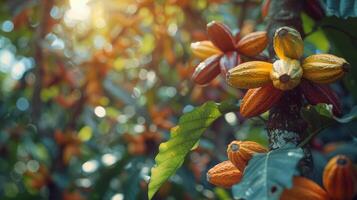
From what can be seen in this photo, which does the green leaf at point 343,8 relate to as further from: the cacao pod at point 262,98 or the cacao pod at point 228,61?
the cacao pod at point 262,98

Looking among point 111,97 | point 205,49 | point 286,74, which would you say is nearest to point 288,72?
point 286,74

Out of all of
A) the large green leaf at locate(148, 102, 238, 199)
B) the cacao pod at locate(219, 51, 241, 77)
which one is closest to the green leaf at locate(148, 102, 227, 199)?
the large green leaf at locate(148, 102, 238, 199)

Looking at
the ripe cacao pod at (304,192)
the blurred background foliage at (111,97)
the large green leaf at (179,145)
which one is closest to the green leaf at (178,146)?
the large green leaf at (179,145)

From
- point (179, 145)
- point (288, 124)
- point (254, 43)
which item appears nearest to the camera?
point (288, 124)

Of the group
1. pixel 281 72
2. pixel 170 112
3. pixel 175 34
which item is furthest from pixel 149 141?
pixel 281 72

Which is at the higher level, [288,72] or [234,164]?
[288,72]

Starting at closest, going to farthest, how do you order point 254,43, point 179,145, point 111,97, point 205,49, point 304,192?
1. point 304,192
2. point 179,145
3. point 254,43
4. point 205,49
5. point 111,97

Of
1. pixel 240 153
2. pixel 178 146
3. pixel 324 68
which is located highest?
pixel 324 68

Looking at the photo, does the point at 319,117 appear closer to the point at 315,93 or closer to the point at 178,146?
the point at 315,93
